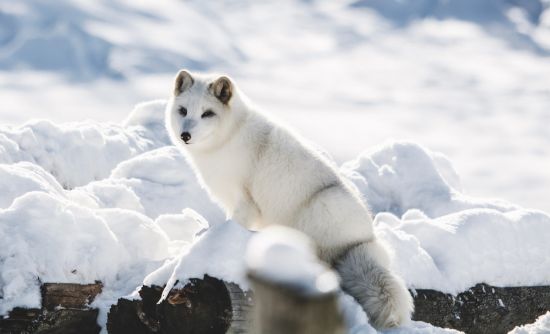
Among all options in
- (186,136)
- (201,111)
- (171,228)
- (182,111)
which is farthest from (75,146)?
(186,136)

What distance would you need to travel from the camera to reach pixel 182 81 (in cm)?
534

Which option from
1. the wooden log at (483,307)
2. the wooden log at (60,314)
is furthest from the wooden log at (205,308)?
the wooden log at (483,307)

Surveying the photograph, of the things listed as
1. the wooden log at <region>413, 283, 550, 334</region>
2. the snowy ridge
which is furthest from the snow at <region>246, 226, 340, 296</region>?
the wooden log at <region>413, 283, 550, 334</region>

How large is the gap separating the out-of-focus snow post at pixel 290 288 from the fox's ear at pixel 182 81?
4.35m

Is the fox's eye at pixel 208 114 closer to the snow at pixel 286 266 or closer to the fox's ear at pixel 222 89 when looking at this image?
the fox's ear at pixel 222 89

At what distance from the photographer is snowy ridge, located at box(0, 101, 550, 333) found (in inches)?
162

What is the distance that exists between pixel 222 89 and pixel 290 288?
4255 mm

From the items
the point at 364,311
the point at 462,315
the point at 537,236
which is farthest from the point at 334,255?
the point at 537,236

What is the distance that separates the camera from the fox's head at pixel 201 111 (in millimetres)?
4965

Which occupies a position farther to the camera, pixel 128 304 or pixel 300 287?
pixel 128 304

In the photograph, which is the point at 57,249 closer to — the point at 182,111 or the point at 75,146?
the point at 182,111

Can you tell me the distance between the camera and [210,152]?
5.15 metres

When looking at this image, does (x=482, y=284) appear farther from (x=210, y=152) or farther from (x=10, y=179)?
(x=10, y=179)

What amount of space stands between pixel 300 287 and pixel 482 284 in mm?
5006
